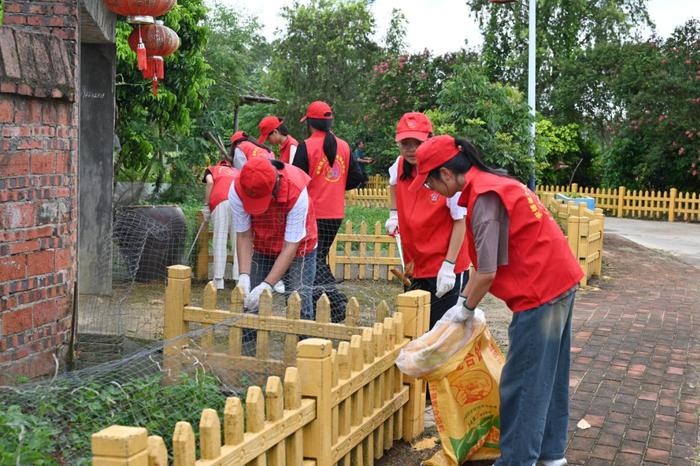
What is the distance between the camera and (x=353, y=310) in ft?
15.3

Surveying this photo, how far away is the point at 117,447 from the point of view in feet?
7.64

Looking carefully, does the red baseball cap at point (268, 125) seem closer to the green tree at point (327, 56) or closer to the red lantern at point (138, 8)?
the red lantern at point (138, 8)

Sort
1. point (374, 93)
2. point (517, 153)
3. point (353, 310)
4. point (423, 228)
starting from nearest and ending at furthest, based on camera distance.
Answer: point (353, 310), point (423, 228), point (517, 153), point (374, 93)

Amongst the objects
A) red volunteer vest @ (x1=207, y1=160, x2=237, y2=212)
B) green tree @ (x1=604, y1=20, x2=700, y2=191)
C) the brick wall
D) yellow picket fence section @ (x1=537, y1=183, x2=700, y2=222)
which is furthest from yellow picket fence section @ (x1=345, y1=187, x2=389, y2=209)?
the brick wall

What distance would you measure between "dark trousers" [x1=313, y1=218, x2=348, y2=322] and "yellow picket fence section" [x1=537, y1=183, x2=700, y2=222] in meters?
16.8

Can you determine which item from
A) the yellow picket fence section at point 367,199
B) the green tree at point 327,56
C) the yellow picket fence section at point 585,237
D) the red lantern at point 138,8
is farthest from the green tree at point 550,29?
the red lantern at point 138,8

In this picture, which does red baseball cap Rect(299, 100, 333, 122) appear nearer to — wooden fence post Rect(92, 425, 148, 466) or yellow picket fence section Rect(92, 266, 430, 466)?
yellow picket fence section Rect(92, 266, 430, 466)

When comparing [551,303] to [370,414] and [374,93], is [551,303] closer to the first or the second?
[370,414]

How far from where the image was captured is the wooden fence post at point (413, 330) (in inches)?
185

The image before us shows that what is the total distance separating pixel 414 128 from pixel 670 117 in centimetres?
2057

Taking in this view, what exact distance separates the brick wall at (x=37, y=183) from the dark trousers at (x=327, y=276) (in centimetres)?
164

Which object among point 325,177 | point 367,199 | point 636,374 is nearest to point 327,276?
point 325,177

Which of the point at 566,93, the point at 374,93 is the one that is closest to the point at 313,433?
the point at 374,93

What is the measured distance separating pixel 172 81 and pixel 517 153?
5.40 meters
